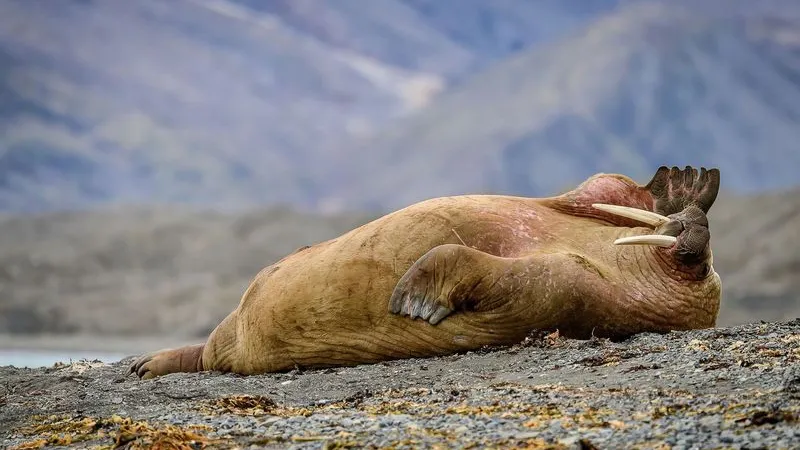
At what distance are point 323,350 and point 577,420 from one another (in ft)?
11.1

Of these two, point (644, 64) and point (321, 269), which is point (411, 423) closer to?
point (321, 269)

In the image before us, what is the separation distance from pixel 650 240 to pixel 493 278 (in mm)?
1004

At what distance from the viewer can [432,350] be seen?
788cm

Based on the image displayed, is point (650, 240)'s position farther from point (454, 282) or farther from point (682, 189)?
point (454, 282)

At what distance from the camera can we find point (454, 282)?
7637mm

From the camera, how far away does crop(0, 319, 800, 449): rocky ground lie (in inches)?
190

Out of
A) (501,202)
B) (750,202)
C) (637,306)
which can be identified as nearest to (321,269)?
(501,202)

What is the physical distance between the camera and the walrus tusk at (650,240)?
24.9ft

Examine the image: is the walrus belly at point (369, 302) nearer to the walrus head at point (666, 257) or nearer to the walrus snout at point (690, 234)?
A: the walrus head at point (666, 257)

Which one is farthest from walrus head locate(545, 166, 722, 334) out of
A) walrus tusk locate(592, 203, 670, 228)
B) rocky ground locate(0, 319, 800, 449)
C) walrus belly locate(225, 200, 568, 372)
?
walrus belly locate(225, 200, 568, 372)

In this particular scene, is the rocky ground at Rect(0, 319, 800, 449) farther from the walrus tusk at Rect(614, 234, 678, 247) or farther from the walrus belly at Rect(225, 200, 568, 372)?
the walrus tusk at Rect(614, 234, 678, 247)

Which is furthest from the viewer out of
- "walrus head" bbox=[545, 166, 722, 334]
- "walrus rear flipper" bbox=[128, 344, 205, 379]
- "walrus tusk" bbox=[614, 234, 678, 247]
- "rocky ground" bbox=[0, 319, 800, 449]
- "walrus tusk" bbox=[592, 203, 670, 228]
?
"walrus rear flipper" bbox=[128, 344, 205, 379]

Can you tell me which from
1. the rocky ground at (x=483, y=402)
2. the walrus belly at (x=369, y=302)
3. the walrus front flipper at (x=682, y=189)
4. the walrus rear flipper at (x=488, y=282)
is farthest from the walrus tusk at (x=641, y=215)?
the rocky ground at (x=483, y=402)

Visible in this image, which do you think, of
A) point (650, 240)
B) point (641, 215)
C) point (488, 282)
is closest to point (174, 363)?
point (488, 282)
